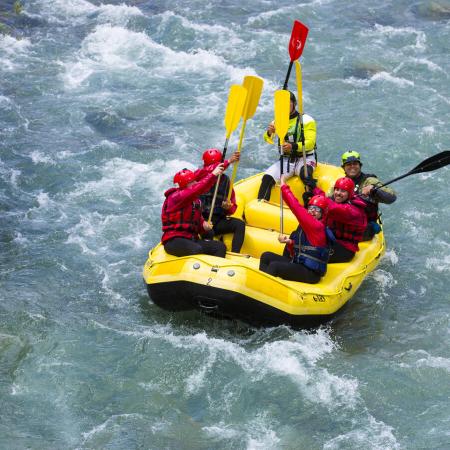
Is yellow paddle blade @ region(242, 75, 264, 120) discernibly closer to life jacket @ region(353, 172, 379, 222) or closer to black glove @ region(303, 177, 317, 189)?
black glove @ region(303, 177, 317, 189)

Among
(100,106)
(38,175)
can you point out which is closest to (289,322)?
(38,175)

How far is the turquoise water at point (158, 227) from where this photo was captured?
6887mm

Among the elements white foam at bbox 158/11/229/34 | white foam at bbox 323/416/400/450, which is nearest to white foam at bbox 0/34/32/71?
white foam at bbox 158/11/229/34

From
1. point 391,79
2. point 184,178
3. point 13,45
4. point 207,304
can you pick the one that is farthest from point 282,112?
point 13,45

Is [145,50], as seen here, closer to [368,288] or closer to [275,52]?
[275,52]

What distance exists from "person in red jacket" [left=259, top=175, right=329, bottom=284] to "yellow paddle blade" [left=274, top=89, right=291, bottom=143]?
3.08 ft

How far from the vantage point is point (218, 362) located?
7.38 metres

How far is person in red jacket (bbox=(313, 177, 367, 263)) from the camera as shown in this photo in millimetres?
7879

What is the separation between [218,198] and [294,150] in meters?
1.42

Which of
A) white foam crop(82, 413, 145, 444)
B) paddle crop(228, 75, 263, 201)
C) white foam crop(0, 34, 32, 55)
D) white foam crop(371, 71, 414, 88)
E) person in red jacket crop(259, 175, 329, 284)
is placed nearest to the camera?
white foam crop(82, 413, 145, 444)

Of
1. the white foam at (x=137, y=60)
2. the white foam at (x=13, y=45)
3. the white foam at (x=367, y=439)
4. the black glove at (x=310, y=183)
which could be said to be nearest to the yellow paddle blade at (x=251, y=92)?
the black glove at (x=310, y=183)

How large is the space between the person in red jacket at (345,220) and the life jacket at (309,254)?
342 millimetres

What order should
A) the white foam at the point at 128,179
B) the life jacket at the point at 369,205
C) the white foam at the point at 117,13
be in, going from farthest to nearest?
the white foam at the point at 117,13
the white foam at the point at 128,179
the life jacket at the point at 369,205

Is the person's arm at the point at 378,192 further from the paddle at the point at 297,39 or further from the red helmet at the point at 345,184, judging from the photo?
the paddle at the point at 297,39
